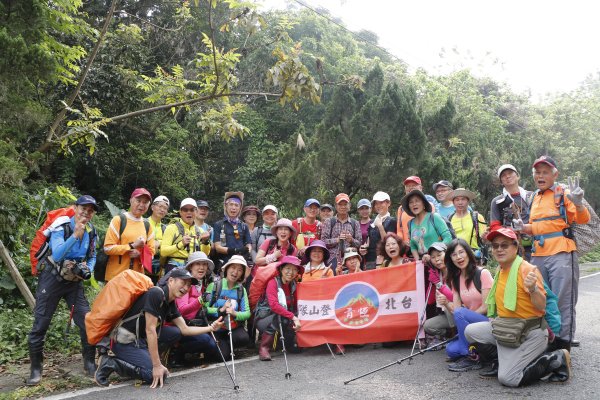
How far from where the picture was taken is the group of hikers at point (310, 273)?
4.46 meters

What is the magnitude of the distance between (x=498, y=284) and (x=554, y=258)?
0.91m

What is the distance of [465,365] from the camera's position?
5070 millimetres

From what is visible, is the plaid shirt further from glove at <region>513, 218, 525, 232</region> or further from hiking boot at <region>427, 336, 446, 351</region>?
glove at <region>513, 218, 525, 232</region>

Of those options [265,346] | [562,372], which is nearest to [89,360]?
[265,346]

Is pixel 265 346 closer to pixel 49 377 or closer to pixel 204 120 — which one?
pixel 49 377

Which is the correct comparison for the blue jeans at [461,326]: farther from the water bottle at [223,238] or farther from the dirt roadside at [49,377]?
the water bottle at [223,238]

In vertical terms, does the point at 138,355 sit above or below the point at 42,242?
below

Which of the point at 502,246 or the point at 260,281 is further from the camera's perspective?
the point at 260,281

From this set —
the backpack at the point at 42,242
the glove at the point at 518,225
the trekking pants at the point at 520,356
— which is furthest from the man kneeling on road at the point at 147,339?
the glove at the point at 518,225

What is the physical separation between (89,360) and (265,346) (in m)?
2.02

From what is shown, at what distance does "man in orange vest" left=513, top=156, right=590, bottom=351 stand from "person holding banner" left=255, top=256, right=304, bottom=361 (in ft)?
9.16

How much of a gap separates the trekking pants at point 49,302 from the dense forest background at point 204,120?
148 centimetres

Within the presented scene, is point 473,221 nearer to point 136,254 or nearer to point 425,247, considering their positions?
point 425,247

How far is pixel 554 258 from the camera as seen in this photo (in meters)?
5.02
